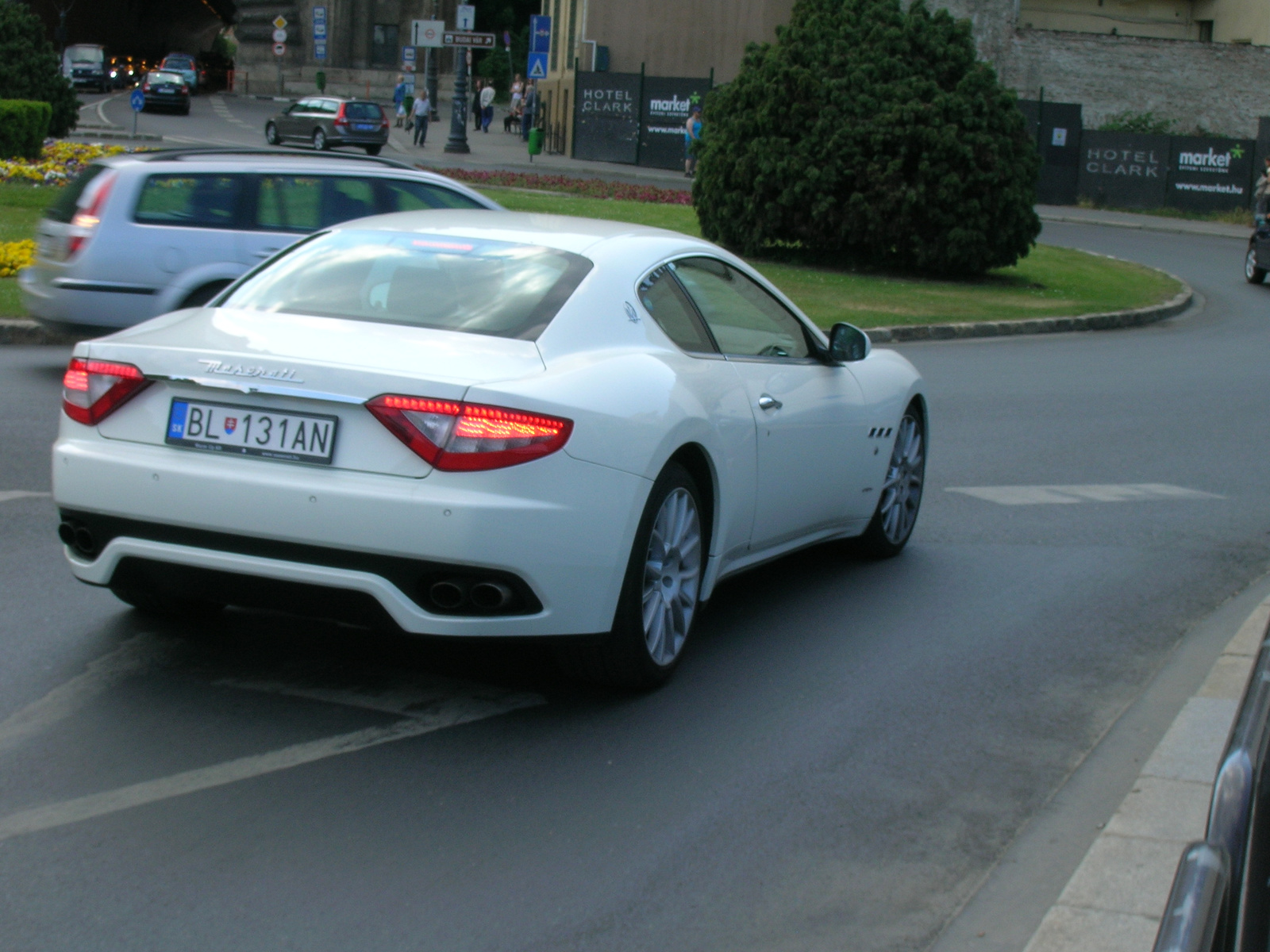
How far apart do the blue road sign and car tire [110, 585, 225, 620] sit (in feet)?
152

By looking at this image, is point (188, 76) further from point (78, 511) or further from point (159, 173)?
point (78, 511)

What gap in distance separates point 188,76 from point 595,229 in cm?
7146

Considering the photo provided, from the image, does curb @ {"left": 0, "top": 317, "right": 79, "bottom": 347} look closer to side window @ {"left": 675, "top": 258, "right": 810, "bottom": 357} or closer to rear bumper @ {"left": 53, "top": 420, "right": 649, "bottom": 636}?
side window @ {"left": 675, "top": 258, "right": 810, "bottom": 357}

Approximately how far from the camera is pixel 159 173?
36.1ft

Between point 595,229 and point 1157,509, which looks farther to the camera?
point 1157,509

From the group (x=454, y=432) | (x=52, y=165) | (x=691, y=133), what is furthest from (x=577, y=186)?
(x=454, y=432)

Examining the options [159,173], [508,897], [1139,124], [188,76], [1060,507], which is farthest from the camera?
[188,76]

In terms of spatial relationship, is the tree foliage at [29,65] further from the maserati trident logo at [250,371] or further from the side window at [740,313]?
the maserati trident logo at [250,371]

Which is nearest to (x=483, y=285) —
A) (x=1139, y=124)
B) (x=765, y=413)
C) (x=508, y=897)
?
(x=765, y=413)

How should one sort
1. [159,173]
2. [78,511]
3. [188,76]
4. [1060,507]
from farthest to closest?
[188,76], [159,173], [1060,507], [78,511]

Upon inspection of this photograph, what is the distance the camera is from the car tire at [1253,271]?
26.4 metres

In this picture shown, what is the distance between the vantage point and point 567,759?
465 cm

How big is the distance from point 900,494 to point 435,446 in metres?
3.50

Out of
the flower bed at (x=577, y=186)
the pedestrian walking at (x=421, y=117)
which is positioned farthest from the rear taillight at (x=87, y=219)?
the pedestrian walking at (x=421, y=117)
